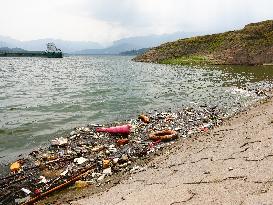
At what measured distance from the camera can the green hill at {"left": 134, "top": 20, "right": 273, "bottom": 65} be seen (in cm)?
7850

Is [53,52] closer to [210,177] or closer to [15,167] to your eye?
[15,167]

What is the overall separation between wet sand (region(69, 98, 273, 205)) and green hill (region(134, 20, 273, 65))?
6941 cm

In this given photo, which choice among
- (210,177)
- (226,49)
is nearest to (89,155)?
(210,177)

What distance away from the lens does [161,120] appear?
19.2 metres

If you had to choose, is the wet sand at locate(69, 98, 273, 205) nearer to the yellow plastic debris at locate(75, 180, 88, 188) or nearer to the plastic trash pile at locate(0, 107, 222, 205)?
the yellow plastic debris at locate(75, 180, 88, 188)

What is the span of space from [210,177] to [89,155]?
6.95 meters

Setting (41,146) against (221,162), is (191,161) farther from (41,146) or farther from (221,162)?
(41,146)

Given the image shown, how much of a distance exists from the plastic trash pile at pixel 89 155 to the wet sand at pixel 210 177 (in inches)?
68.1

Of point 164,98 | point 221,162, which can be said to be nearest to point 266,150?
point 221,162

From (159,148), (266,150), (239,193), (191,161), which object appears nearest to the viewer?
(239,193)

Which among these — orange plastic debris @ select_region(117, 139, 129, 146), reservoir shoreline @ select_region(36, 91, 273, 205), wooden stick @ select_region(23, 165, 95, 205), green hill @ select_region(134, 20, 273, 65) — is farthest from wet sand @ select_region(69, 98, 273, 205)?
green hill @ select_region(134, 20, 273, 65)

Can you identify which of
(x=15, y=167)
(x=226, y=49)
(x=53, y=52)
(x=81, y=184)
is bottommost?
(x=15, y=167)

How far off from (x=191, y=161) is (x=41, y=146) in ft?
27.2

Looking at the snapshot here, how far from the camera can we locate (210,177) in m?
7.56
